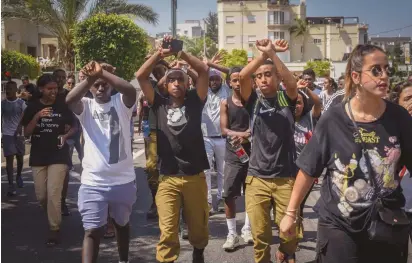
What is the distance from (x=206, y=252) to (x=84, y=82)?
2.46 metres

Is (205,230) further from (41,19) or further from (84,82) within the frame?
(41,19)

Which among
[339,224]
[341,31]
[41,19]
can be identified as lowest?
[339,224]

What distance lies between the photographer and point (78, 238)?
6.97 m

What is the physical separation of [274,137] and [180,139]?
2.78 feet

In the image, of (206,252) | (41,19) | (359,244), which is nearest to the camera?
(359,244)

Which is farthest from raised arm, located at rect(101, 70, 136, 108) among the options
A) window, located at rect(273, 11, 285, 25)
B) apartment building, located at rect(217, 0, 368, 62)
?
window, located at rect(273, 11, 285, 25)

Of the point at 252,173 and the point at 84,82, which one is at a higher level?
the point at 84,82

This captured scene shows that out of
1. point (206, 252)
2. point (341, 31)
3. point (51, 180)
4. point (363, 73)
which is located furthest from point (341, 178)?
point (341, 31)

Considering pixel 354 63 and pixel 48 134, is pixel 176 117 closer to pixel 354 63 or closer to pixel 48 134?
pixel 354 63

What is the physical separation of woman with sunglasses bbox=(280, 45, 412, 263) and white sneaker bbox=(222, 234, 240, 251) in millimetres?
2807

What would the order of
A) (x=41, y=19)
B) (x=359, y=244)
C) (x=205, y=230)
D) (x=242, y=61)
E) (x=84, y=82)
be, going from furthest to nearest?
1. (x=242, y=61)
2. (x=41, y=19)
3. (x=205, y=230)
4. (x=84, y=82)
5. (x=359, y=244)

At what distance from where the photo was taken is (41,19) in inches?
896

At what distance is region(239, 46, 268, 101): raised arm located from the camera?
16.7ft

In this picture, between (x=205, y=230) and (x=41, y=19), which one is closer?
(x=205, y=230)
